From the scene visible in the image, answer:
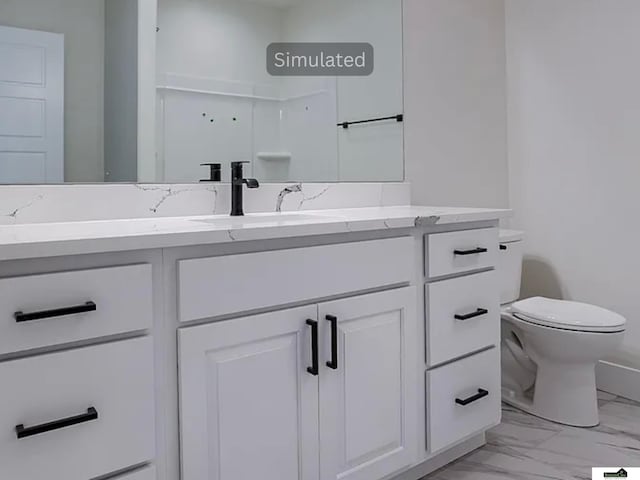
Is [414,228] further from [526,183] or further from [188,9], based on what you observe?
[526,183]

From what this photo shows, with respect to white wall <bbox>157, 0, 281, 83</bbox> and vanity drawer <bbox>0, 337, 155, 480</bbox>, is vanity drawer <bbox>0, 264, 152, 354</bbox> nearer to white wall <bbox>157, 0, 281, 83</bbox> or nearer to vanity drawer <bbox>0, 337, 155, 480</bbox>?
vanity drawer <bbox>0, 337, 155, 480</bbox>

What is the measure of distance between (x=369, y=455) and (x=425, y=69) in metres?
1.70

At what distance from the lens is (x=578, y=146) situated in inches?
104

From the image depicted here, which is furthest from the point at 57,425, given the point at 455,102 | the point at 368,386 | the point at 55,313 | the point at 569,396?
the point at 455,102

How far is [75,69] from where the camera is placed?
154 cm

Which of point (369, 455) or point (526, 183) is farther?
point (526, 183)

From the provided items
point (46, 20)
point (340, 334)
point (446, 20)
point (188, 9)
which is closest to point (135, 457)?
point (340, 334)

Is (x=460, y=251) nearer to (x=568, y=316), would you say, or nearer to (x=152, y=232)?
(x=568, y=316)

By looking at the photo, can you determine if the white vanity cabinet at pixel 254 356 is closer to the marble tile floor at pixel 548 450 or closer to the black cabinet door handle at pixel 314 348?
the black cabinet door handle at pixel 314 348

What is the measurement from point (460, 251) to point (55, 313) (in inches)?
48.5

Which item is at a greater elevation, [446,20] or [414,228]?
[446,20]

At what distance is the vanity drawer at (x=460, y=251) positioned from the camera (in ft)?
5.63

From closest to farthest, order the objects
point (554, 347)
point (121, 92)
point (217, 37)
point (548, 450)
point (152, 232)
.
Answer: point (152, 232) < point (121, 92) < point (217, 37) < point (548, 450) < point (554, 347)

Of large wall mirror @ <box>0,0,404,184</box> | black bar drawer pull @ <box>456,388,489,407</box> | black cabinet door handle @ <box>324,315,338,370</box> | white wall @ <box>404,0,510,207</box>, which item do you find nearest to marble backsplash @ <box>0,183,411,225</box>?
large wall mirror @ <box>0,0,404,184</box>
